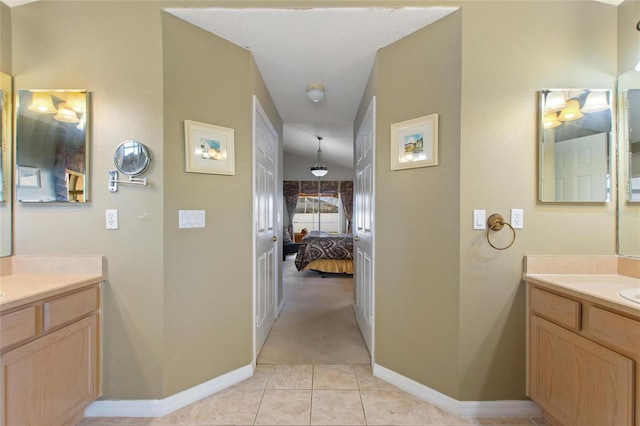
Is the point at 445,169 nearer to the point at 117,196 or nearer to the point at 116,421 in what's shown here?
the point at 117,196

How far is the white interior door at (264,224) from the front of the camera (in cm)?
213

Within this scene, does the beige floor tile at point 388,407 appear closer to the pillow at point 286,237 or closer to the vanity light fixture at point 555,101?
the vanity light fixture at point 555,101

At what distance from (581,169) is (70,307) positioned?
2.98 m

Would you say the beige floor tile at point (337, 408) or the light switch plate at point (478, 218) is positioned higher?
the light switch plate at point (478, 218)

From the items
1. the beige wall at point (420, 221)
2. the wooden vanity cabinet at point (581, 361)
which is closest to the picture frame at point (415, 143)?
the beige wall at point (420, 221)

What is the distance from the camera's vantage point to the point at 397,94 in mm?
1842

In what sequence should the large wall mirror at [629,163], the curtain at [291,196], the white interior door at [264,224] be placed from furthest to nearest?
the curtain at [291,196], the white interior door at [264,224], the large wall mirror at [629,163]

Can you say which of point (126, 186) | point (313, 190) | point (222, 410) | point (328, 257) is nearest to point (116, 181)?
point (126, 186)

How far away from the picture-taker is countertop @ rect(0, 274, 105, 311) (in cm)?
114

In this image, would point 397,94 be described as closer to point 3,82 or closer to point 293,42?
point 293,42

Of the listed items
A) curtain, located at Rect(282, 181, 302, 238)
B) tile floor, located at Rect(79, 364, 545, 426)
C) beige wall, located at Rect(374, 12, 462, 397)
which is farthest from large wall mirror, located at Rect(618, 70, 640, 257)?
curtain, located at Rect(282, 181, 302, 238)

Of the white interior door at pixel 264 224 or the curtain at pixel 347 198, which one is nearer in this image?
the white interior door at pixel 264 224

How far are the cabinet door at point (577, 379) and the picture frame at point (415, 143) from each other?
113cm

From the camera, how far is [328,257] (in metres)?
5.12
